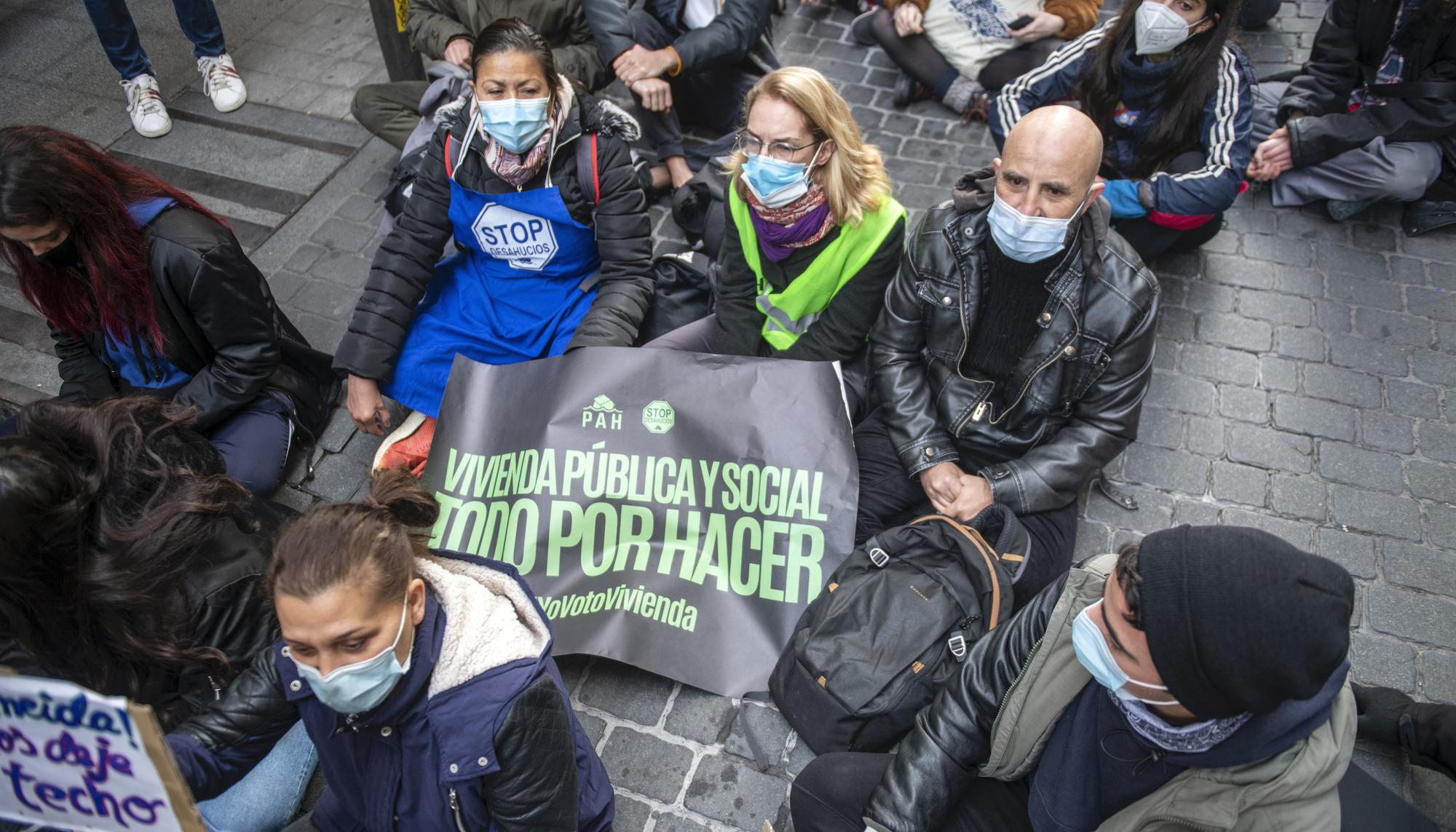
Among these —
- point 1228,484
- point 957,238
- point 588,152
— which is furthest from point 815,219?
point 1228,484

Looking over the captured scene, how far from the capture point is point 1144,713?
235 centimetres

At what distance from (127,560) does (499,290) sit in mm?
2092

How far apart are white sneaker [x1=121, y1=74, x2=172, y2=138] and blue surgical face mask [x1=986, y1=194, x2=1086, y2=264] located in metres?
5.25

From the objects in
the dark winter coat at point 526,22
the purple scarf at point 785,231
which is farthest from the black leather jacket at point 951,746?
the dark winter coat at point 526,22

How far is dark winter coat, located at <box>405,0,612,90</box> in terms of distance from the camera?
17.0 ft

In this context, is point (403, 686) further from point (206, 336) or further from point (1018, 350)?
point (1018, 350)

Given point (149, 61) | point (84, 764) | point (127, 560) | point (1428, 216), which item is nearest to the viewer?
point (84, 764)

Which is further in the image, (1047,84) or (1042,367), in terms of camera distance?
(1047,84)

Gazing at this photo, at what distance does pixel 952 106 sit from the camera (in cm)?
599

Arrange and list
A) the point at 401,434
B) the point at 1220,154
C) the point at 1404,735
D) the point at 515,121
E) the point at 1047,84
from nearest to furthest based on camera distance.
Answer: the point at 1404,735 → the point at 515,121 → the point at 401,434 → the point at 1220,154 → the point at 1047,84

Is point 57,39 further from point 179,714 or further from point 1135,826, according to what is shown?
point 1135,826

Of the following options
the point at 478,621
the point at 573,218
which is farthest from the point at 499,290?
the point at 478,621

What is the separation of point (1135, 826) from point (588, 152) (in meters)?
3.08

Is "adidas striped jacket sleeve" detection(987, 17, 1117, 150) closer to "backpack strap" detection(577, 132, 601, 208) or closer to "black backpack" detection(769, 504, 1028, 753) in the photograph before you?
"backpack strap" detection(577, 132, 601, 208)
